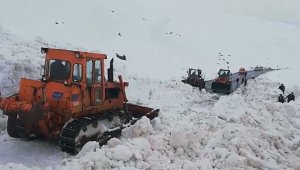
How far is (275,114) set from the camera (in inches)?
651

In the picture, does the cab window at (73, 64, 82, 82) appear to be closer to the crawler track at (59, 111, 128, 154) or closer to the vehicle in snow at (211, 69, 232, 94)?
the crawler track at (59, 111, 128, 154)

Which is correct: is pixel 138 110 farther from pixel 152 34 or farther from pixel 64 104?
pixel 152 34

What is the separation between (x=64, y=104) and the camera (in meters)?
11.7

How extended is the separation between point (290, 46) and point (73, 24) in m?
42.9

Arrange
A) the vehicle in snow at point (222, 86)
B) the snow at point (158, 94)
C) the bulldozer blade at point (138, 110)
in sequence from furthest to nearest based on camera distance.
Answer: the vehicle in snow at point (222, 86), the bulldozer blade at point (138, 110), the snow at point (158, 94)

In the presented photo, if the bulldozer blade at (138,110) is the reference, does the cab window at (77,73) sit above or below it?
above

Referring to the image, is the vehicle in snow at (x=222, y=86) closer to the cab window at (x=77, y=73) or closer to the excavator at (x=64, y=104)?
the excavator at (x=64, y=104)

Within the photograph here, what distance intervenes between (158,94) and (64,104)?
38.6 ft

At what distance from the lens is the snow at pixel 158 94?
10.9 meters

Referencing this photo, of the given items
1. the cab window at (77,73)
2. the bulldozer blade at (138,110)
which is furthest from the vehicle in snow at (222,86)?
the cab window at (77,73)

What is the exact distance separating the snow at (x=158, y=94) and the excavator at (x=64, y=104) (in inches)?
18.4

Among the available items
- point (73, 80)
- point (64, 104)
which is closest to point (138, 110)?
point (73, 80)

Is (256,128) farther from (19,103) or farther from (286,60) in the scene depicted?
(286,60)

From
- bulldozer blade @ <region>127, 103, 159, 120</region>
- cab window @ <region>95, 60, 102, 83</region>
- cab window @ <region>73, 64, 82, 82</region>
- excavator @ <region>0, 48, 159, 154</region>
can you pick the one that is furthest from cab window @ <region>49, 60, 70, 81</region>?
bulldozer blade @ <region>127, 103, 159, 120</region>
